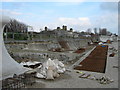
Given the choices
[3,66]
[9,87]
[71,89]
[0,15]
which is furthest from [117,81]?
[0,15]

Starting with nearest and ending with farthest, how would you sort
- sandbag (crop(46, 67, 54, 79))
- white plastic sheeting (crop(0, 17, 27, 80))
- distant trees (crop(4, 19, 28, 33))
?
white plastic sheeting (crop(0, 17, 27, 80))
sandbag (crop(46, 67, 54, 79))
distant trees (crop(4, 19, 28, 33))

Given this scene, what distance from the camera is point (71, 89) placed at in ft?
26.4

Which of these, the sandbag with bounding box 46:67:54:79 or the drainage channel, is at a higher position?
→ the sandbag with bounding box 46:67:54:79

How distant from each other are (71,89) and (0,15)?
21.5ft

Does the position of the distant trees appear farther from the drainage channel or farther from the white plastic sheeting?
the white plastic sheeting

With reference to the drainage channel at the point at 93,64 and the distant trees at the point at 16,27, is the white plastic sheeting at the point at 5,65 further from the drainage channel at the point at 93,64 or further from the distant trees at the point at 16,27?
the distant trees at the point at 16,27

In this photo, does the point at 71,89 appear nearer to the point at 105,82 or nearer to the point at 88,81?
the point at 88,81

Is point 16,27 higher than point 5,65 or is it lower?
higher

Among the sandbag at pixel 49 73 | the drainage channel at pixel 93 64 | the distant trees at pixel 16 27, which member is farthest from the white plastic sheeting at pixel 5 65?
the distant trees at pixel 16 27

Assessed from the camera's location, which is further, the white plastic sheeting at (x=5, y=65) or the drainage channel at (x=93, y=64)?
the drainage channel at (x=93, y=64)

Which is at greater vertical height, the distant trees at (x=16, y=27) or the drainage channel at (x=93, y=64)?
the distant trees at (x=16, y=27)

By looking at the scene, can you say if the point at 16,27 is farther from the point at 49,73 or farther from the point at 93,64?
the point at 49,73

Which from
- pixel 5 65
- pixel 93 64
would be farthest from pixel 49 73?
pixel 93 64

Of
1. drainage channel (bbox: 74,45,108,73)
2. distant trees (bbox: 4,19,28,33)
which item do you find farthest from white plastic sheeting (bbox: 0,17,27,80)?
distant trees (bbox: 4,19,28,33)
